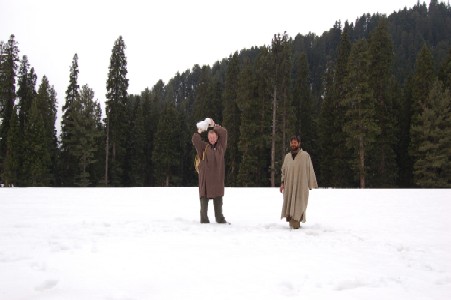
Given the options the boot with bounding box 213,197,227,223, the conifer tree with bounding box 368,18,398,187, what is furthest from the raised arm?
the conifer tree with bounding box 368,18,398,187

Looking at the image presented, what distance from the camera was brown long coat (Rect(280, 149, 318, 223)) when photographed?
348 inches

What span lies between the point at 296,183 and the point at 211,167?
193 centimetres

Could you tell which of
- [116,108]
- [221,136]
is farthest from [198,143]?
[116,108]

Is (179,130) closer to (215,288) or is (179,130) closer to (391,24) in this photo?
(215,288)

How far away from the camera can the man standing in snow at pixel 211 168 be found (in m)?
9.12

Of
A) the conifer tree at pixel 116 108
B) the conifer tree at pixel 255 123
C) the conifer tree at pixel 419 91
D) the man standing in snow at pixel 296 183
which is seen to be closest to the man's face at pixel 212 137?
the man standing in snow at pixel 296 183

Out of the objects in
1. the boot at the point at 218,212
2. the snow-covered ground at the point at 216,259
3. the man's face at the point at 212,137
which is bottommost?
the snow-covered ground at the point at 216,259

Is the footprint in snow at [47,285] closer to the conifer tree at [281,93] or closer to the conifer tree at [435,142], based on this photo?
the conifer tree at [281,93]

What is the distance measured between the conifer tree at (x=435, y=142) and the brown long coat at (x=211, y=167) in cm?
3149

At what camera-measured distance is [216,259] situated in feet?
17.5

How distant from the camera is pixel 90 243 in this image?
620 cm

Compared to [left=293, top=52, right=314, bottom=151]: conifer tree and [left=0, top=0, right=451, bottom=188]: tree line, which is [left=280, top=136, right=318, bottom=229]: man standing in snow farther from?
[left=293, top=52, right=314, bottom=151]: conifer tree

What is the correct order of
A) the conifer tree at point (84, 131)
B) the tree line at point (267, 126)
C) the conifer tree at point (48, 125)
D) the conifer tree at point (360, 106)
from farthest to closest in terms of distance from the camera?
the conifer tree at point (48, 125) < the conifer tree at point (84, 131) < the tree line at point (267, 126) < the conifer tree at point (360, 106)

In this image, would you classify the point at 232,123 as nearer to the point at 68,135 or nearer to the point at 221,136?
the point at 68,135
